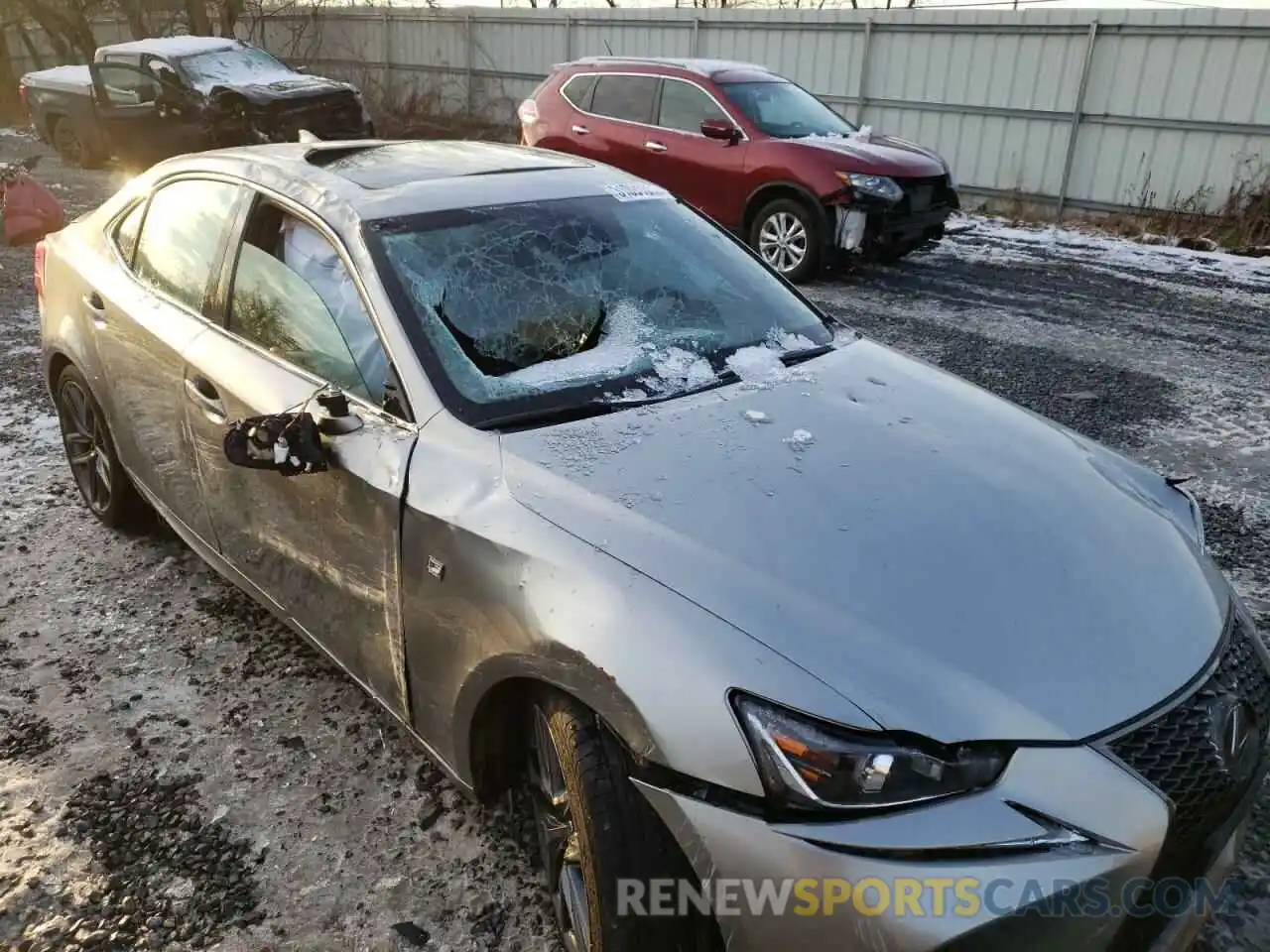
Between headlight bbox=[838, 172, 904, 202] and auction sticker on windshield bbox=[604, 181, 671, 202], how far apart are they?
504cm

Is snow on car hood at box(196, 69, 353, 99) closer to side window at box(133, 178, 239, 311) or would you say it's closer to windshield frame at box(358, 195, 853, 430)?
side window at box(133, 178, 239, 311)

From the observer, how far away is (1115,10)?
448 inches

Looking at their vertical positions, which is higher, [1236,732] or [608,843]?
[1236,732]

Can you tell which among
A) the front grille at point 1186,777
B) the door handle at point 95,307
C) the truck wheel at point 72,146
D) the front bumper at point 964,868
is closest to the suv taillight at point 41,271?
the door handle at point 95,307

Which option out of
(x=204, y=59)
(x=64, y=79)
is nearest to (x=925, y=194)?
(x=204, y=59)

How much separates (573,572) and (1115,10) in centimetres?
1254

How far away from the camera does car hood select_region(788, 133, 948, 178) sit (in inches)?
316

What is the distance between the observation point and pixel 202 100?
11.8 m

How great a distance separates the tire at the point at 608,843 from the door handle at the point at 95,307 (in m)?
2.58

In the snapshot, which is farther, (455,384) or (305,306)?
(305,306)

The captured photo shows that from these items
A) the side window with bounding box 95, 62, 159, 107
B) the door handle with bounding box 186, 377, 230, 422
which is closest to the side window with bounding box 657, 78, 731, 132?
the door handle with bounding box 186, 377, 230, 422

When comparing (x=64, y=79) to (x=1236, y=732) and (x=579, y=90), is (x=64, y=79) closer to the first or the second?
(x=579, y=90)

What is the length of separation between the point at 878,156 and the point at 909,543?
6.99 metres

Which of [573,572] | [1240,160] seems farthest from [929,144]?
[573,572]
